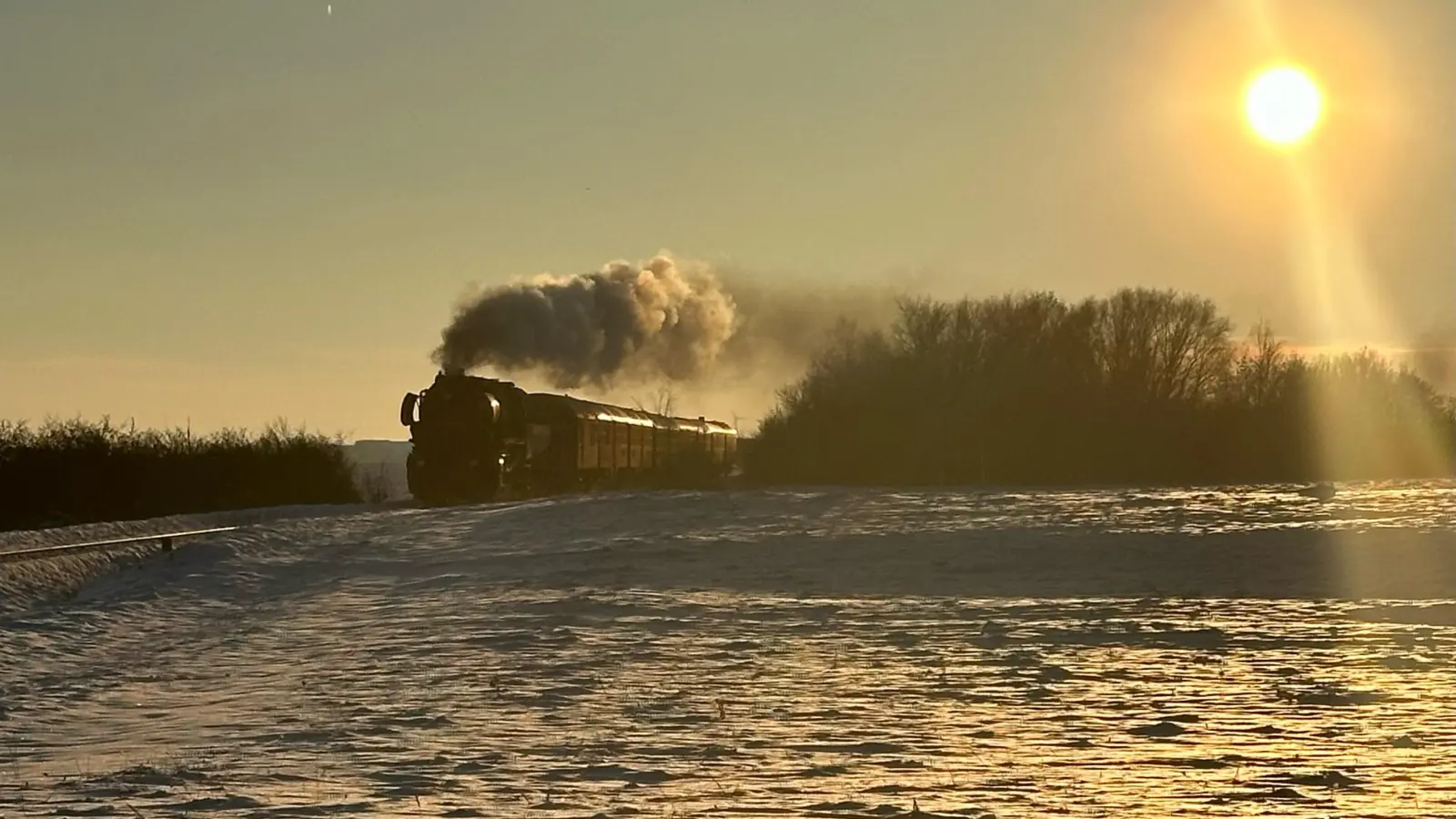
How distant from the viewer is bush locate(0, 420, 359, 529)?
1614 inches

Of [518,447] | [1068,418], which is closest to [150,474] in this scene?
[518,447]

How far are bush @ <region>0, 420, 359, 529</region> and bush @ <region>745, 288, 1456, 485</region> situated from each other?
46.9 ft

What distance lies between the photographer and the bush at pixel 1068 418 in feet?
168

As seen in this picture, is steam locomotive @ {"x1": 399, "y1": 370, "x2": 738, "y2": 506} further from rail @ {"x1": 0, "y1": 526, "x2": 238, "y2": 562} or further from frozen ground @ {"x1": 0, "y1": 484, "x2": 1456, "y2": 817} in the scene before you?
rail @ {"x1": 0, "y1": 526, "x2": 238, "y2": 562}

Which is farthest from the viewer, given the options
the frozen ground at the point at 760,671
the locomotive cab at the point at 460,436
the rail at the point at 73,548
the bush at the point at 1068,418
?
the bush at the point at 1068,418

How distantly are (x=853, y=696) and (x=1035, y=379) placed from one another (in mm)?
43382

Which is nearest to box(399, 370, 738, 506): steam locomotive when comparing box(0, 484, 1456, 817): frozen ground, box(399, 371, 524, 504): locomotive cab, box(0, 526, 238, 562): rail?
box(399, 371, 524, 504): locomotive cab

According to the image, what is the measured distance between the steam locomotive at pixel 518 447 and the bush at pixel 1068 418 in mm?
4631

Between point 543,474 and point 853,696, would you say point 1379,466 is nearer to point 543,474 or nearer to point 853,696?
point 543,474

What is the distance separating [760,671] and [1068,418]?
131 feet

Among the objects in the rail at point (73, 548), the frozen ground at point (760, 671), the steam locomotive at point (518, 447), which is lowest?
the frozen ground at point (760, 671)

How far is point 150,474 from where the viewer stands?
144 feet

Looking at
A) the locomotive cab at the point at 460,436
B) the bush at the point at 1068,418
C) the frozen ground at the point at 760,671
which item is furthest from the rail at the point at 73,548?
the bush at the point at 1068,418

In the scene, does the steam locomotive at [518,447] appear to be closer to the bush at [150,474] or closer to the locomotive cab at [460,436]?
the locomotive cab at [460,436]
